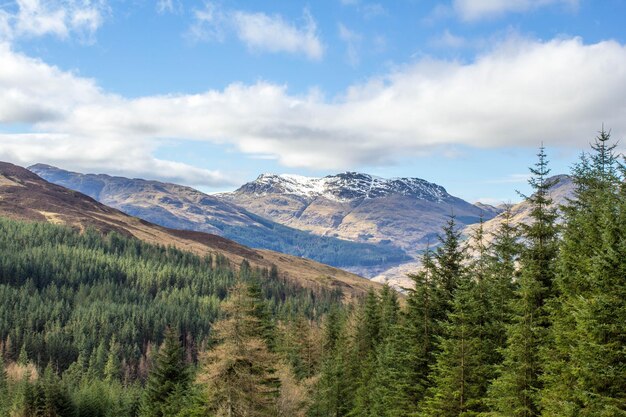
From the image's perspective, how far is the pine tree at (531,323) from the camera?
27.7m

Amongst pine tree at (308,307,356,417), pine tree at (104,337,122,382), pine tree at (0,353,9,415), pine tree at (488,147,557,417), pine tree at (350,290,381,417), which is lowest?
pine tree at (104,337,122,382)

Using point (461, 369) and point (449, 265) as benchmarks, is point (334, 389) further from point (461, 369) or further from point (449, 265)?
point (461, 369)

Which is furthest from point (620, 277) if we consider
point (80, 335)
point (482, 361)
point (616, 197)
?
point (80, 335)

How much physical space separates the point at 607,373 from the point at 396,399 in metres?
22.2

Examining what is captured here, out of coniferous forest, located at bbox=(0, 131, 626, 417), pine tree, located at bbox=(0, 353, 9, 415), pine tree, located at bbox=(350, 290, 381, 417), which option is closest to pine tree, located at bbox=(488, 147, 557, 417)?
coniferous forest, located at bbox=(0, 131, 626, 417)

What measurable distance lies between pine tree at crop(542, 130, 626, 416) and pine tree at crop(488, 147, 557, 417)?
0.97 meters

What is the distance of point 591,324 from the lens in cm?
2291

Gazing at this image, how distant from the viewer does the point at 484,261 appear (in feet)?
159

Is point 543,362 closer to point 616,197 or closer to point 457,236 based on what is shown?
point 616,197

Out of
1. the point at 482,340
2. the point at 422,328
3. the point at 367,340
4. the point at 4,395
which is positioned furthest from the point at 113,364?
the point at 482,340

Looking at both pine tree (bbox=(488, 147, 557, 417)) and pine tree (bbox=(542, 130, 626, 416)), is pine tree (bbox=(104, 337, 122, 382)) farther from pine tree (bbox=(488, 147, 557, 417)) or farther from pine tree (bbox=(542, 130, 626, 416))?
pine tree (bbox=(542, 130, 626, 416))

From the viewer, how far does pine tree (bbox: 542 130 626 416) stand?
72.5ft

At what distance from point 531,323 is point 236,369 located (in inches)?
781

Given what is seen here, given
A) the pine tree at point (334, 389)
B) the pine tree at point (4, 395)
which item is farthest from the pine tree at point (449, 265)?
the pine tree at point (4, 395)
